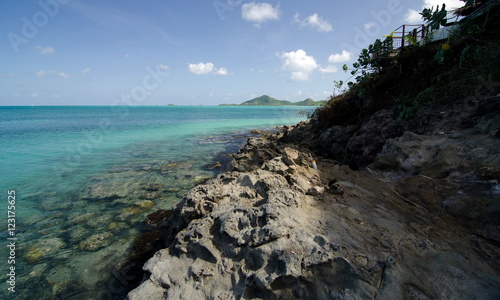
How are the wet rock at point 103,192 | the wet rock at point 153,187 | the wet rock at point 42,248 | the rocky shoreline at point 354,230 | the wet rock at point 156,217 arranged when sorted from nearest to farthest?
the rocky shoreline at point 354,230 < the wet rock at point 42,248 < the wet rock at point 156,217 < the wet rock at point 103,192 < the wet rock at point 153,187

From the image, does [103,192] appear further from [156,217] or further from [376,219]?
[376,219]

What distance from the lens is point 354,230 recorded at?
2885 millimetres

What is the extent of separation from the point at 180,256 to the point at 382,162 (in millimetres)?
4526

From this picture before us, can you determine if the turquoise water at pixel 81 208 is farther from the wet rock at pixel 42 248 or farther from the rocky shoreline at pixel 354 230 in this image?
the rocky shoreline at pixel 354 230

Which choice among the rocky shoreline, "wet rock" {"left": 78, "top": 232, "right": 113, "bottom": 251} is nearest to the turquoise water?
"wet rock" {"left": 78, "top": 232, "right": 113, "bottom": 251}

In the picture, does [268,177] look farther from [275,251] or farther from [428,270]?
[428,270]

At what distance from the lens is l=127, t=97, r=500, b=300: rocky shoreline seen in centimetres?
232

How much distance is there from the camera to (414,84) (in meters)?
7.43

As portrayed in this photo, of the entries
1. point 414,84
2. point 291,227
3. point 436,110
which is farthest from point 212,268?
point 414,84

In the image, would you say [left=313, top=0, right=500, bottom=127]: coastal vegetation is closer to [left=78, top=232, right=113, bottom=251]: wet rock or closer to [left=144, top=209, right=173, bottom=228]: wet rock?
[left=144, top=209, right=173, bottom=228]: wet rock

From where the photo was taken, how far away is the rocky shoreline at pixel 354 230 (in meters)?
2.32

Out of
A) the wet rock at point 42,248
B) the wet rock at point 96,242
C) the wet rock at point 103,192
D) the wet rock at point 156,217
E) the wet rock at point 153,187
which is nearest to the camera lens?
the wet rock at point 42,248

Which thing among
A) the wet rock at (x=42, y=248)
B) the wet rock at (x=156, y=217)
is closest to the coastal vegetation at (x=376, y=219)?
the wet rock at (x=156, y=217)

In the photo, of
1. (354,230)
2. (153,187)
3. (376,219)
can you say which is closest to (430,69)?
(376,219)
